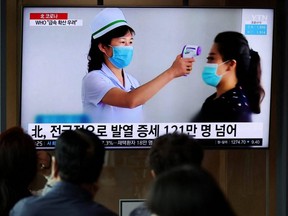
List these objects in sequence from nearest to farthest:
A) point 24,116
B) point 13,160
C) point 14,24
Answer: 1. point 13,160
2. point 24,116
3. point 14,24

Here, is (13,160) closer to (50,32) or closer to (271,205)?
(50,32)

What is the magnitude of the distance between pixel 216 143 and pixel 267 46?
858mm

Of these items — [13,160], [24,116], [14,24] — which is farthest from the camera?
[14,24]

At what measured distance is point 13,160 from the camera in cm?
278

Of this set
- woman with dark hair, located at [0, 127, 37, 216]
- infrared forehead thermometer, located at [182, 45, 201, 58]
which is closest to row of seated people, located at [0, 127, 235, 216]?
woman with dark hair, located at [0, 127, 37, 216]

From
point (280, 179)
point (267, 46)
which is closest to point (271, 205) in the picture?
point (280, 179)

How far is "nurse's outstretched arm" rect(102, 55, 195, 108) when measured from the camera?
15.0ft

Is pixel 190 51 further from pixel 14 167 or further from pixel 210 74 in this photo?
pixel 14 167

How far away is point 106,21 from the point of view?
4547 millimetres

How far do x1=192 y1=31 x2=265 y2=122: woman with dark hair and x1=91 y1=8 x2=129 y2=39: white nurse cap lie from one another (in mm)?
760
